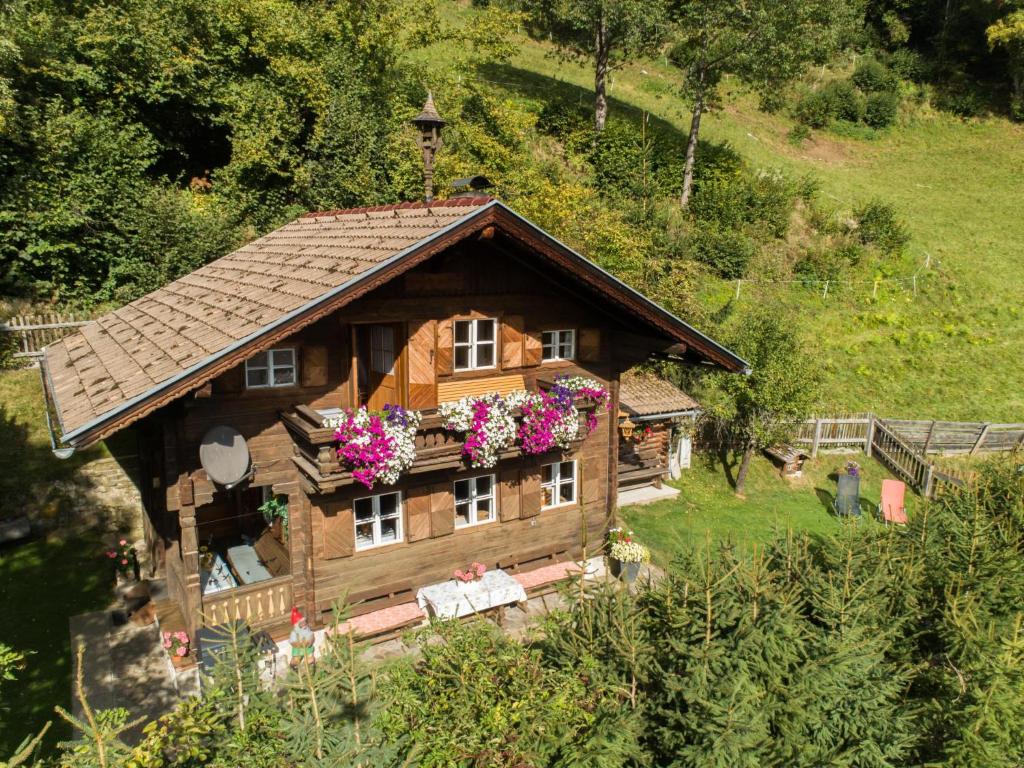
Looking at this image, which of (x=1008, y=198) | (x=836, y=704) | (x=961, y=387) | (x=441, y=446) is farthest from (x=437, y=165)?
(x=1008, y=198)

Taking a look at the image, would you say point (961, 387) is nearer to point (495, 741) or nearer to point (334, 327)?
point (334, 327)

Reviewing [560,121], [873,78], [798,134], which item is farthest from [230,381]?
[873,78]

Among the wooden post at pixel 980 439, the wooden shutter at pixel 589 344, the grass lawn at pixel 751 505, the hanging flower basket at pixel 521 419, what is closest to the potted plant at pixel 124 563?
the hanging flower basket at pixel 521 419

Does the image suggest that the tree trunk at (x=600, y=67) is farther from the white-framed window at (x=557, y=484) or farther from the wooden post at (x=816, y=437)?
the white-framed window at (x=557, y=484)

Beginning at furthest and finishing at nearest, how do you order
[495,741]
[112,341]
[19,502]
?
[19,502] < [112,341] < [495,741]

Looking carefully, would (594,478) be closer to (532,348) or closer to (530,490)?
(530,490)
